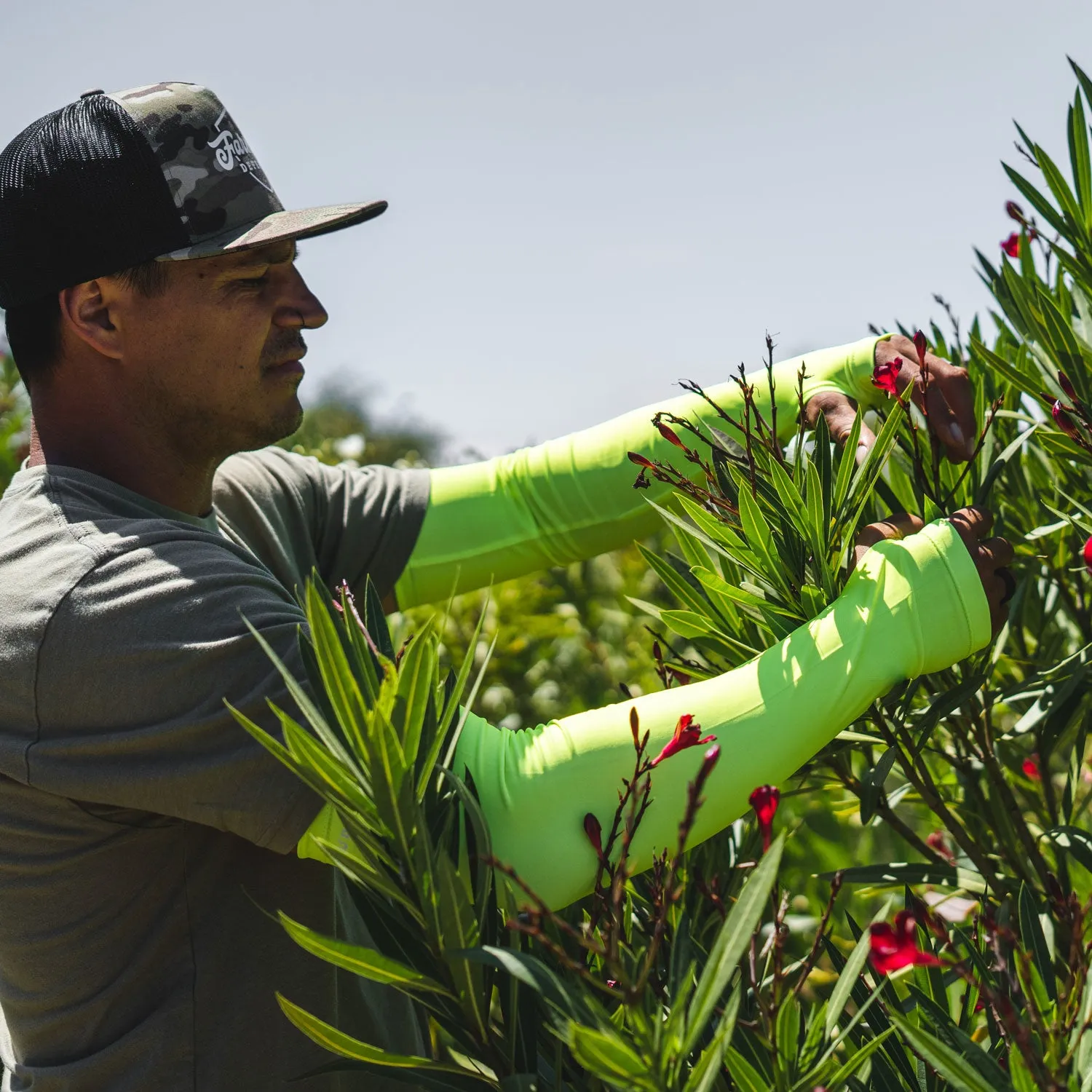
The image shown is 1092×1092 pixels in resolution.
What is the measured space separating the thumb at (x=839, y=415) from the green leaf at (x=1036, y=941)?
0.45 meters

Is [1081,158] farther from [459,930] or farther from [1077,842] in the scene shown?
[459,930]

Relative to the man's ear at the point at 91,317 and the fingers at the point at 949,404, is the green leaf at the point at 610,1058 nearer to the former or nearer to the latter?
the fingers at the point at 949,404

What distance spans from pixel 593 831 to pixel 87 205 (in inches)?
34.9

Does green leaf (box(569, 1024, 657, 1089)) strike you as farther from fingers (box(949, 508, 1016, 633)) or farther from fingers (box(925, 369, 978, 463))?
fingers (box(925, 369, 978, 463))

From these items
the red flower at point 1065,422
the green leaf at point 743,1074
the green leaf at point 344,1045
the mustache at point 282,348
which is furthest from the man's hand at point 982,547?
the mustache at point 282,348

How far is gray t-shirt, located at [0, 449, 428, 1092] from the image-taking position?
103 cm

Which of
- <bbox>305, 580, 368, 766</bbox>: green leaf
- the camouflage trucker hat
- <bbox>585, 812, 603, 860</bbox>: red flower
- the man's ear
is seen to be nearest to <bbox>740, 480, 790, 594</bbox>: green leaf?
<bbox>585, 812, 603, 860</bbox>: red flower

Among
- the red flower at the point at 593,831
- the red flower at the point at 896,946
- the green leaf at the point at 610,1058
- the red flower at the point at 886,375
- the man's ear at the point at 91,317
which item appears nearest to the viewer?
the green leaf at the point at 610,1058

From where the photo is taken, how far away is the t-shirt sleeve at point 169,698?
101 centimetres

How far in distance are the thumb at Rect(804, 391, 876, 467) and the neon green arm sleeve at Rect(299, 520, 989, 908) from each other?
21cm

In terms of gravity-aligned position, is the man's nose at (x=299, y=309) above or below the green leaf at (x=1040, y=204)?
above

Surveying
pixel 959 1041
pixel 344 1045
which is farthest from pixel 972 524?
pixel 344 1045

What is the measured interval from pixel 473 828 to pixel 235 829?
27 cm

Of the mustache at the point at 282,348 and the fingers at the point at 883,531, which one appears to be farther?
the mustache at the point at 282,348
